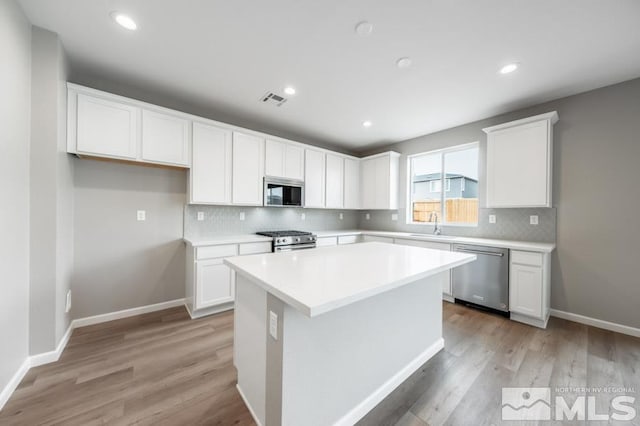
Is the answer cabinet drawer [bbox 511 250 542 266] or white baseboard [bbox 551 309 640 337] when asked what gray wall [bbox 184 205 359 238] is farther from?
white baseboard [bbox 551 309 640 337]

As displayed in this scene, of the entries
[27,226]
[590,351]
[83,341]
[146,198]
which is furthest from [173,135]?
[590,351]

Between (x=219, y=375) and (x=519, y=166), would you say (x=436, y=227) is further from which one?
(x=219, y=375)

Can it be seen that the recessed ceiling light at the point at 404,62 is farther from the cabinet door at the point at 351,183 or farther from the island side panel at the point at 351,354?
the cabinet door at the point at 351,183

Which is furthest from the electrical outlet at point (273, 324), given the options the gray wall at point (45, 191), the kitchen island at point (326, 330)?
the gray wall at point (45, 191)

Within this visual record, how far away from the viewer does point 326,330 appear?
1293 mm

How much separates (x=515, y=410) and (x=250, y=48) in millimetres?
3418

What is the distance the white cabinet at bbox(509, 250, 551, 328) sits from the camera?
8.65 feet

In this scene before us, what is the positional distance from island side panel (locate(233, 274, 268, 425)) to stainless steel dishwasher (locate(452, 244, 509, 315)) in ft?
9.68

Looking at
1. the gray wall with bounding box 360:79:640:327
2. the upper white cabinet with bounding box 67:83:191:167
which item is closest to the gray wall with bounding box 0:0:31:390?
the upper white cabinet with bounding box 67:83:191:167

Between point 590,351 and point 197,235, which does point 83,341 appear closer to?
point 197,235

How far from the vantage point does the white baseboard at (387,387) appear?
142 cm

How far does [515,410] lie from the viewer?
153cm

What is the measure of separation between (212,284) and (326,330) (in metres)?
2.10

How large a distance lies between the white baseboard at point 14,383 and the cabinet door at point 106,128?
1852mm
